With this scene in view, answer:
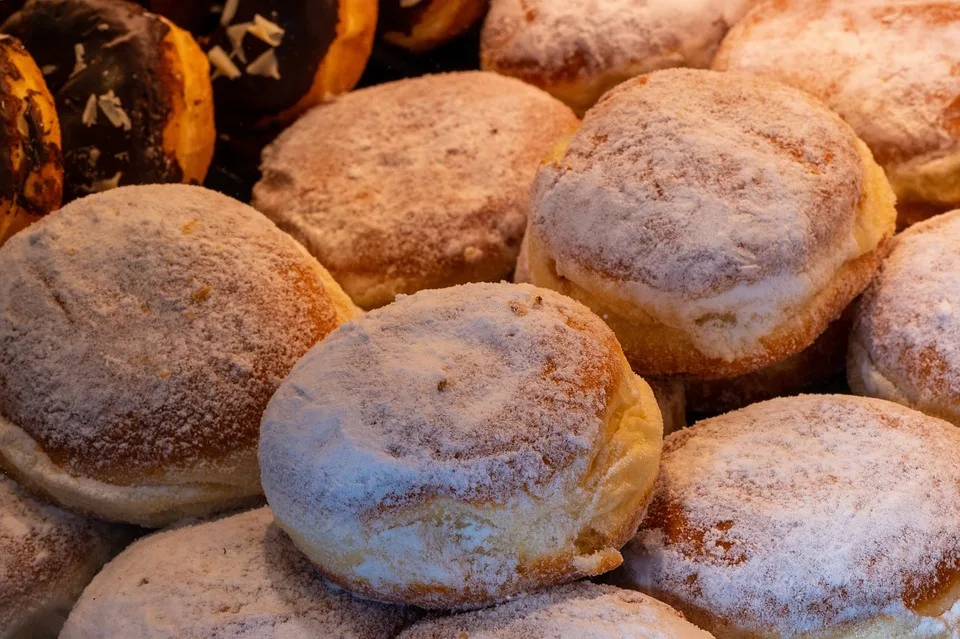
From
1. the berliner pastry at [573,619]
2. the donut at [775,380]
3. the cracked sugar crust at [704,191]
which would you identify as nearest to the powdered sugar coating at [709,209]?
the cracked sugar crust at [704,191]

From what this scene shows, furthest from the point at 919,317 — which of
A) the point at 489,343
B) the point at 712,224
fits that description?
the point at 489,343

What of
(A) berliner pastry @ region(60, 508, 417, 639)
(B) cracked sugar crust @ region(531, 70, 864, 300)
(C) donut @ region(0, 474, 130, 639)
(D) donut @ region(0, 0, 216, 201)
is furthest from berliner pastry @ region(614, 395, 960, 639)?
(D) donut @ region(0, 0, 216, 201)

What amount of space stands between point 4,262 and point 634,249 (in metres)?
0.93

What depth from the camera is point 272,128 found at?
6.16 feet

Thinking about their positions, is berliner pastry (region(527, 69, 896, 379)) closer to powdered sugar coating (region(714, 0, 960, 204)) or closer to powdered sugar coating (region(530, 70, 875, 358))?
powdered sugar coating (region(530, 70, 875, 358))

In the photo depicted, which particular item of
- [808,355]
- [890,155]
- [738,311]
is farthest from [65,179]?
[890,155]

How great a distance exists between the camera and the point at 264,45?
174 cm

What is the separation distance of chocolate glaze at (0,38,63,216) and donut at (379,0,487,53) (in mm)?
811

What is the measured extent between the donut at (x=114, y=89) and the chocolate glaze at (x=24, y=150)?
0.07 meters

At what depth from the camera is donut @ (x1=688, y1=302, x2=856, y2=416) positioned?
4.70 ft

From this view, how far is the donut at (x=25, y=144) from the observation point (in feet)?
4.59

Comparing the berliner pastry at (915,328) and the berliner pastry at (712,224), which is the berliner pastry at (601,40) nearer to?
the berliner pastry at (712,224)

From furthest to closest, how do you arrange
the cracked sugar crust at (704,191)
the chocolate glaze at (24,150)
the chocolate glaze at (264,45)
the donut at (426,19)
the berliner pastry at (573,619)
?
the donut at (426,19) → the chocolate glaze at (264,45) → the chocolate glaze at (24,150) → the cracked sugar crust at (704,191) → the berliner pastry at (573,619)

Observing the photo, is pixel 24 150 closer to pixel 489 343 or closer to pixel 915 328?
pixel 489 343
